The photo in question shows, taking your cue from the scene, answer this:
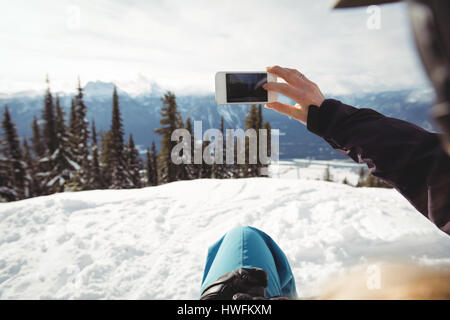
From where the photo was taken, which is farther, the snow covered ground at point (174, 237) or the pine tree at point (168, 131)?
the pine tree at point (168, 131)

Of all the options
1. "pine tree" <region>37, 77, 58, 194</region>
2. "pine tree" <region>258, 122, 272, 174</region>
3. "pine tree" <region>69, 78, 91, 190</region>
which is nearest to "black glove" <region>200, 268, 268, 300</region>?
"pine tree" <region>69, 78, 91, 190</region>

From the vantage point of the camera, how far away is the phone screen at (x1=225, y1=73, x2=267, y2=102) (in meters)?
2.13

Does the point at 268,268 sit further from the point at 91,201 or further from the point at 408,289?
the point at 91,201

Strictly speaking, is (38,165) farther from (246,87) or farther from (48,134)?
(246,87)

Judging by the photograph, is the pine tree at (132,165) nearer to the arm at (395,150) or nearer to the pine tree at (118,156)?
the pine tree at (118,156)

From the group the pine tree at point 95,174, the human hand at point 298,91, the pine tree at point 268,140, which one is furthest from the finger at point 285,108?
the pine tree at point 95,174

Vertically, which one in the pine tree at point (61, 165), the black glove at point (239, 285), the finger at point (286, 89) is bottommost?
the pine tree at point (61, 165)

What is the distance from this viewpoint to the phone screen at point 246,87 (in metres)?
2.13

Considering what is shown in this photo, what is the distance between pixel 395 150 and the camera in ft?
3.64

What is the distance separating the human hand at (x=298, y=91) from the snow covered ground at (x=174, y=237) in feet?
A: 8.83

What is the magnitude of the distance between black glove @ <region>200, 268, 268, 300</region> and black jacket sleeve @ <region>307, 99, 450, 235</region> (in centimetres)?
145

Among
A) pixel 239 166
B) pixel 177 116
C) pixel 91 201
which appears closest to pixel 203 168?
pixel 239 166

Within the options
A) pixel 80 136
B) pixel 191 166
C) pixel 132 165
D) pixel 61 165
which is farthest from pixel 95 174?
pixel 191 166
